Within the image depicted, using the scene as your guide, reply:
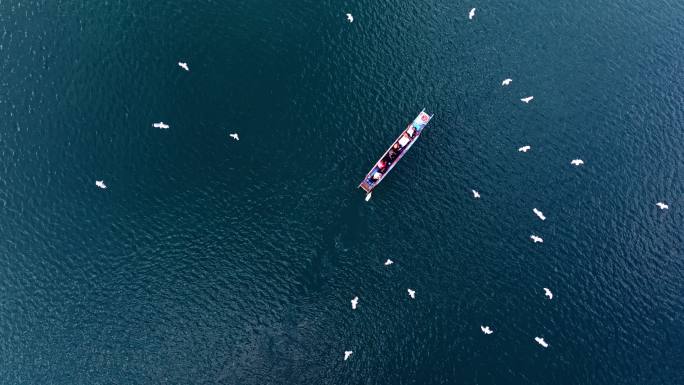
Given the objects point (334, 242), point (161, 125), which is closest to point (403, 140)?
point (334, 242)

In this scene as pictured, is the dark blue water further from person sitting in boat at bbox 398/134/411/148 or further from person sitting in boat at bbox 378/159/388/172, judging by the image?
person sitting in boat at bbox 398/134/411/148

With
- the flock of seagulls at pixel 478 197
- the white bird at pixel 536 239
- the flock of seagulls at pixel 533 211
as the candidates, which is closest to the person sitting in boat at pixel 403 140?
the flock of seagulls at pixel 533 211

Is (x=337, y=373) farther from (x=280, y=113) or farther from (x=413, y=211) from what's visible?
(x=280, y=113)

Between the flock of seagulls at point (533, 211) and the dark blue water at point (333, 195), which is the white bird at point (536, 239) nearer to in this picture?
the flock of seagulls at point (533, 211)

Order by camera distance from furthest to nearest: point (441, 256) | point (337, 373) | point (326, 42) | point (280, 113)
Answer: point (326, 42) < point (280, 113) < point (441, 256) < point (337, 373)

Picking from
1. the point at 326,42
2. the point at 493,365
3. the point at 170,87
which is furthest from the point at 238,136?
the point at 493,365

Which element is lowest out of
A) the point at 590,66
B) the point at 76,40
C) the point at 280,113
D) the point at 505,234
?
the point at 76,40

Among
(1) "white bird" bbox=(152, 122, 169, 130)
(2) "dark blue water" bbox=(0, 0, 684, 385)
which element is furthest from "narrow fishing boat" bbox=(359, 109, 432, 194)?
(1) "white bird" bbox=(152, 122, 169, 130)

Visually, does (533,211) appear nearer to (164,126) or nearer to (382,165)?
(382,165)
